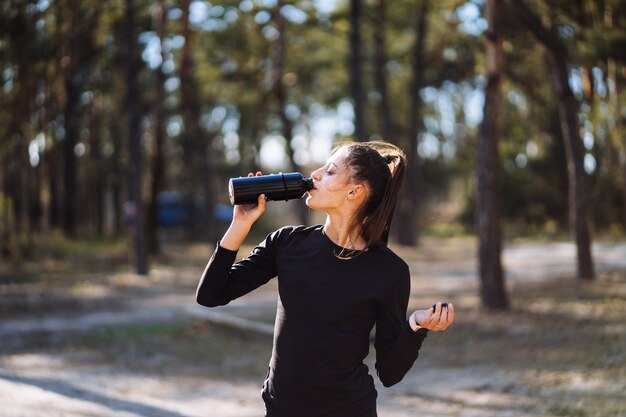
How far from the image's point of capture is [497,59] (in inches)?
535

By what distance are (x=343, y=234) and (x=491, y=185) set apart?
10.7 metres

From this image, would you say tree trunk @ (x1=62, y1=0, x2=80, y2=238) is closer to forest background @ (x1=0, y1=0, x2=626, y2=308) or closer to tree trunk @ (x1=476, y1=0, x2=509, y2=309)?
forest background @ (x1=0, y1=0, x2=626, y2=308)

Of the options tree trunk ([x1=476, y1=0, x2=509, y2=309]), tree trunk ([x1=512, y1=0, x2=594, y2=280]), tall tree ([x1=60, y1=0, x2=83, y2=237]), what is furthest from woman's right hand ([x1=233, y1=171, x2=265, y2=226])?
tall tree ([x1=60, y1=0, x2=83, y2=237])

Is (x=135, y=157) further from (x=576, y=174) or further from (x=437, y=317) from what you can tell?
(x=437, y=317)

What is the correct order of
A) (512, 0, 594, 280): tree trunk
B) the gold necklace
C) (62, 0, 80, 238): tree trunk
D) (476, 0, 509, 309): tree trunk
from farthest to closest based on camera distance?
(62, 0, 80, 238): tree trunk → (512, 0, 594, 280): tree trunk → (476, 0, 509, 309): tree trunk → the gold necklace

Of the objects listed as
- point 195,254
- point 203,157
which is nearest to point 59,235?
point 195,254

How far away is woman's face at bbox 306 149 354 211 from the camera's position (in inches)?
129

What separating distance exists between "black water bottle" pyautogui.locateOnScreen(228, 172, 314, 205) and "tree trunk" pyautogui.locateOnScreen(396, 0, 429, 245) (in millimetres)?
27106

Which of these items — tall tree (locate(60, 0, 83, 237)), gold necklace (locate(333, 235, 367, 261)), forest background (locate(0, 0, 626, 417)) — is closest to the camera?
gold necklace (locate(333, 235, 367, 261))

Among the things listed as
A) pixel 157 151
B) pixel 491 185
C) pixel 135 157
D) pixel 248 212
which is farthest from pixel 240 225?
pixel 157 151

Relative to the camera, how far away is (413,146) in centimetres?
3183

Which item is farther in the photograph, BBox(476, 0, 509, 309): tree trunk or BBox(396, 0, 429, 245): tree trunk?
BBox(396, 0, 429, 245): tree trunk

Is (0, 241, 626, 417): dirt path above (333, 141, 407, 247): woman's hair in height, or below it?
below

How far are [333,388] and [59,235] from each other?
3181 cm
